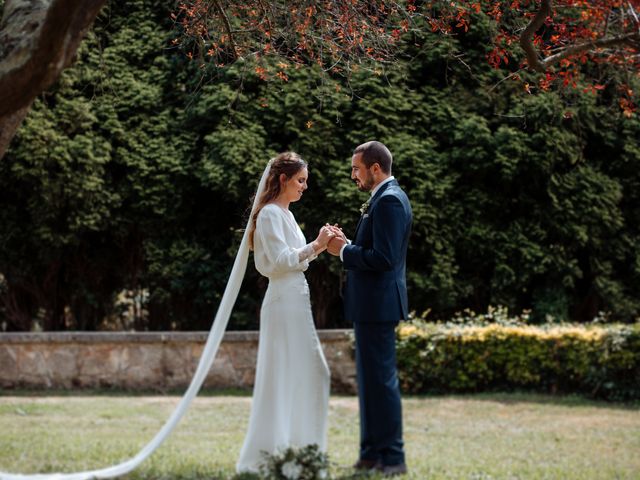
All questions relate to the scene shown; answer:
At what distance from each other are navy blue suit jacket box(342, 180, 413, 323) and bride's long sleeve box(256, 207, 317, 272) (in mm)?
301

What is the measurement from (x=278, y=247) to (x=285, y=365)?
0.79 meters

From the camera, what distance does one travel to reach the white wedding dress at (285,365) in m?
5.86

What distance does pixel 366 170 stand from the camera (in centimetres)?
608

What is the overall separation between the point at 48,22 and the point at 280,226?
204 cm

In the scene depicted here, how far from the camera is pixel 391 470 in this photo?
19.3 ft

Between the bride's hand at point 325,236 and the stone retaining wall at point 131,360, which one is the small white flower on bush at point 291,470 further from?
the stone retaining wall at point 131,360

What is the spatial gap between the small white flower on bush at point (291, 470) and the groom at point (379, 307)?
0.58 metres

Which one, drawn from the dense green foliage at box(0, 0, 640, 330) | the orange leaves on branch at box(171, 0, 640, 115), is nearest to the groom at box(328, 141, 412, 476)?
the orange leaves on branch at box(171, 0, 640, 115)

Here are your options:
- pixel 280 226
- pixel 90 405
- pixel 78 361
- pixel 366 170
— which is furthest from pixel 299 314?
pixel 78 361

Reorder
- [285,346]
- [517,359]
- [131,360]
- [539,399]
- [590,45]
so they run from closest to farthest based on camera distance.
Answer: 1. [590,45]
2. [285,346]
3. [539,399]
4. [517,359]
5. [131,360]

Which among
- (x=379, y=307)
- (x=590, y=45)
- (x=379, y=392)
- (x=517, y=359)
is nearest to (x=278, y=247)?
(x=379, y=307)

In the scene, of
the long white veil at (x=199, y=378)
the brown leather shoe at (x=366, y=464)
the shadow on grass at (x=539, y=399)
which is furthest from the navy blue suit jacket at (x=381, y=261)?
the shadow on grass at (x=539, y=399)

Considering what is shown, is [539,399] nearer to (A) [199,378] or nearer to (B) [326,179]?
(B) [326,179]

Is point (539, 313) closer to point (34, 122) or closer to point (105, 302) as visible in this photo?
point (105, 302)
